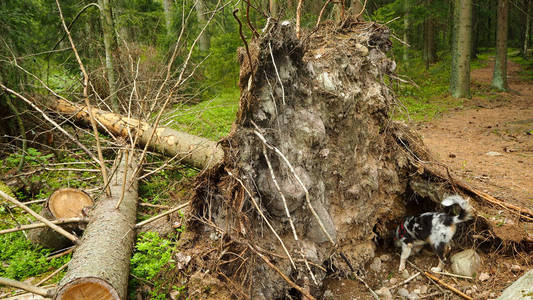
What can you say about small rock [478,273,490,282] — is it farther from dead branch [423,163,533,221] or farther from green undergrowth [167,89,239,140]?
green undergrowth [167,89,239,140]

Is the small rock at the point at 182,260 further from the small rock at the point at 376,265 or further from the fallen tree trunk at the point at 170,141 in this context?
the small rock at the point at 376,265

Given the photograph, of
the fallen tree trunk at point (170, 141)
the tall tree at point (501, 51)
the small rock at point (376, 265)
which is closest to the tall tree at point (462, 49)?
the tall tree at point (501, 51)

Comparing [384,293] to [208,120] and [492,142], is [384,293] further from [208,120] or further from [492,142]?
[208,120]

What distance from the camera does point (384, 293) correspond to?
406cm

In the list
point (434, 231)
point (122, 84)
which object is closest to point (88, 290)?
point (434, 231)

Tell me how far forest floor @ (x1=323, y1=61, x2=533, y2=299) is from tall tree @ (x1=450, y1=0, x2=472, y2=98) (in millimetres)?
685

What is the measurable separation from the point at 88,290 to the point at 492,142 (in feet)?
28.9

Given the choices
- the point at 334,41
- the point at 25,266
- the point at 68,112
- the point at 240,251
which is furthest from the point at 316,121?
the point at 68,112

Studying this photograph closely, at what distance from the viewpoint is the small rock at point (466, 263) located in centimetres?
405

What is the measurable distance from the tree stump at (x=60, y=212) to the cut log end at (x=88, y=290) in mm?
1783

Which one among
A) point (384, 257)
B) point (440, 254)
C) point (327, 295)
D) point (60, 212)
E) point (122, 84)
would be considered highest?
point (122, 84)

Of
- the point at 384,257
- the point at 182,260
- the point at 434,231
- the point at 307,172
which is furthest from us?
the point at 384,257

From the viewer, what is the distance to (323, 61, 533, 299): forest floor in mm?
3945

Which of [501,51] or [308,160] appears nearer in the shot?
[308,160]
